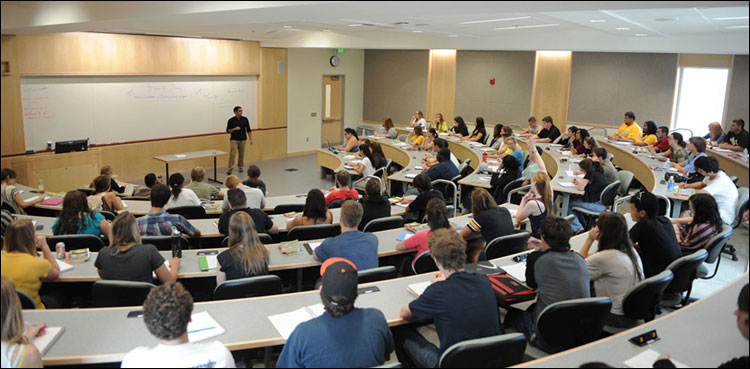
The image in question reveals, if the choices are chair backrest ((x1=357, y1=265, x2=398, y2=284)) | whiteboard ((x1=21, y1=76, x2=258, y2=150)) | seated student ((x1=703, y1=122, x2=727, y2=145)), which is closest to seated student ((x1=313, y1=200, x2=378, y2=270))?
chair backrest ((x1=357, y1=265, x2=398, y2=284))

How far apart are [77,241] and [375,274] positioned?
276cm

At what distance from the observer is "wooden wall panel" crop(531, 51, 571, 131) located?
12680 millimetres

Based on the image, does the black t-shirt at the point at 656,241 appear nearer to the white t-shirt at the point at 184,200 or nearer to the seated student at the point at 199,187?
the white t-shirt at the point at 184,200

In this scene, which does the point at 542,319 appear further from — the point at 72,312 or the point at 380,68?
the point at 380,68

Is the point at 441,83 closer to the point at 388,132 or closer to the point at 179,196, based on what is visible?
the point at 388,132

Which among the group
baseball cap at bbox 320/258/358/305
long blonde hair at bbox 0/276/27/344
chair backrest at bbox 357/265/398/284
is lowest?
chair backrest at bbox 357/265/398/284

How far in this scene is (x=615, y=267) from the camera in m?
3.90

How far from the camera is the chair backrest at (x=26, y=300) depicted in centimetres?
351

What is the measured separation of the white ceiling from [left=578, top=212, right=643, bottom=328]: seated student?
1.51 meters

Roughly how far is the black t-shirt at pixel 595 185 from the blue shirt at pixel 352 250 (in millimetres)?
4252

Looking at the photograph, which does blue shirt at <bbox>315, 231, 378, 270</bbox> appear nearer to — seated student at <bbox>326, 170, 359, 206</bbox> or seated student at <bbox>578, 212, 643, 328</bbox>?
seated student at <bbox>578, 212, 643, 328</bbox>

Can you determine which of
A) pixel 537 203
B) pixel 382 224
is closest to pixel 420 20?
pixel 537 203

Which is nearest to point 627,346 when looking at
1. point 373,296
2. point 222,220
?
point 373,296

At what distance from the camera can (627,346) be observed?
308cm
